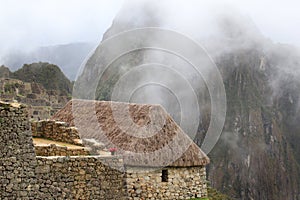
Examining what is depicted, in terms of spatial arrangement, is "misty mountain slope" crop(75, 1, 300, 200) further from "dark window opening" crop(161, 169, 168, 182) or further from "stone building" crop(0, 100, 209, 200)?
"dark window opening" crop(161, 169, 168, 182)

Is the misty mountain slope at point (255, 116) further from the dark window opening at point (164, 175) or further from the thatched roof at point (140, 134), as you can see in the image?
the dark window opening at point (164, 175)

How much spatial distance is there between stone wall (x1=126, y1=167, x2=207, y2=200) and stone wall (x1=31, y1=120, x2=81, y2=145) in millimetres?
1576

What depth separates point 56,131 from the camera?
10797 mm

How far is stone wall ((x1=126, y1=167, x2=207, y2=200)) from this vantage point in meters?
9.75

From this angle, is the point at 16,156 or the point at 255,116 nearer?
the point at 16,156

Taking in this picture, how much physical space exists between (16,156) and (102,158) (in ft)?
5.57

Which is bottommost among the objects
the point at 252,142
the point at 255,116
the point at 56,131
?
the point at 56,131

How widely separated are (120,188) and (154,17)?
55.6 metres

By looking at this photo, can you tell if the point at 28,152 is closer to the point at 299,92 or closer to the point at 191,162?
the point at 191,162

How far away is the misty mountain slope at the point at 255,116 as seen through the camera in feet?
329

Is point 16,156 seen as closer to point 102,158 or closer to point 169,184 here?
point 102,158

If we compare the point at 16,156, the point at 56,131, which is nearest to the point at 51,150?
the point at 16,156

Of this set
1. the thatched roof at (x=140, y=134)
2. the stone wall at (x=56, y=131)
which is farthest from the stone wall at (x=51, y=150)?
Answer: the thatched roof at (x=140, y=134)

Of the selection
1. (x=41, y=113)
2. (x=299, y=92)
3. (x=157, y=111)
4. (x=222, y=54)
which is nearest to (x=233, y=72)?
(x=222, y=54)
